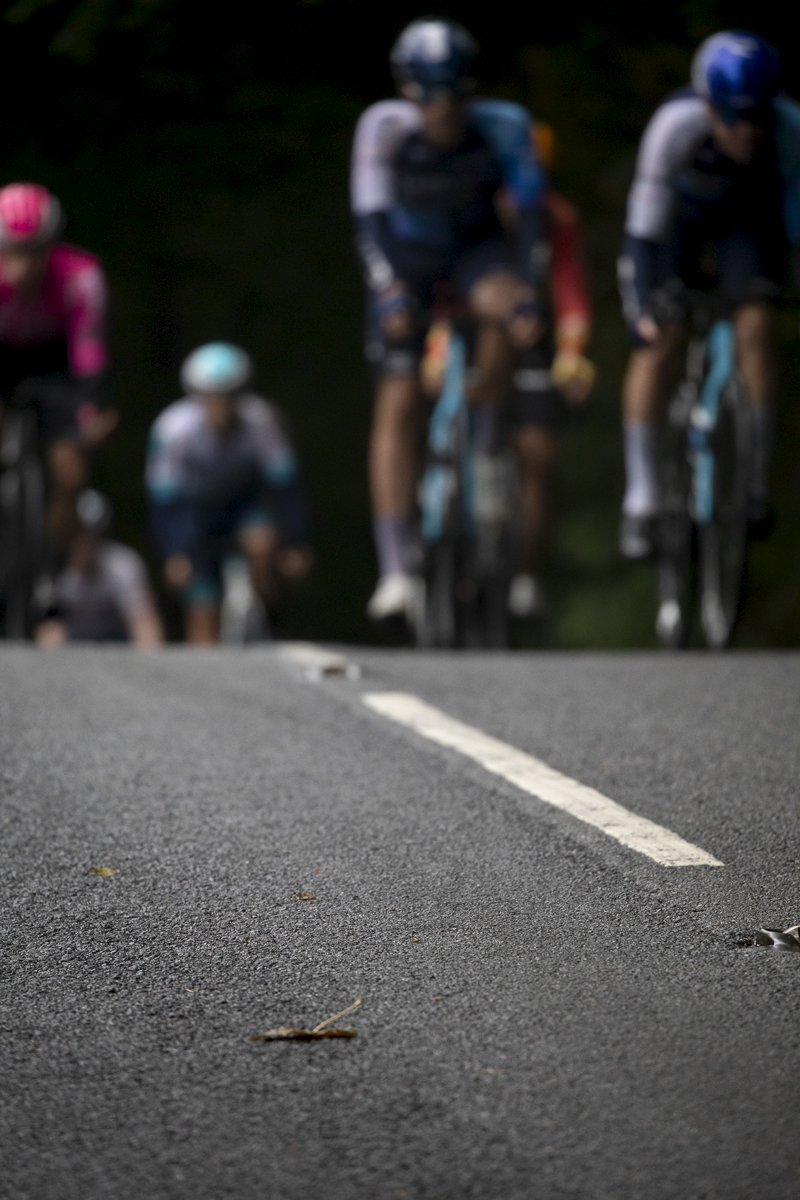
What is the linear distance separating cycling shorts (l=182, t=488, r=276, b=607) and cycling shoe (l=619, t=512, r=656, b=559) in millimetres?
3929

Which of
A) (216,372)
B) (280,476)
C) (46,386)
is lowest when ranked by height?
(280,476)

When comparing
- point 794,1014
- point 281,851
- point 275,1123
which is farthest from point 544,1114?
point 281,851

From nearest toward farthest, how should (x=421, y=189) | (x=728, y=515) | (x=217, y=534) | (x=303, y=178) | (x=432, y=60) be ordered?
1. (x=728, y=515)
2. (x=421, y=189)
3. (x=432, y=60)
4. (x=217, y=534)
5. (x=303, y=178)

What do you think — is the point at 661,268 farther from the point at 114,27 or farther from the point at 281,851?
the point at 281,851

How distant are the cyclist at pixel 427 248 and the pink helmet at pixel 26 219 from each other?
224 centimetres

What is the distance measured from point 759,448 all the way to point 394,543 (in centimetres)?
241

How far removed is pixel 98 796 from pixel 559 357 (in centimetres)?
824

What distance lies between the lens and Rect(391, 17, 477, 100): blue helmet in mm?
12289

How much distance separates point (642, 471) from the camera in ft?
36.9

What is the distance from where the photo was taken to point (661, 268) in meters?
11.5

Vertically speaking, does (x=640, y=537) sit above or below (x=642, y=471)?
below

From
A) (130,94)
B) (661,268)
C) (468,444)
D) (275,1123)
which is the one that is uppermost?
(130,94)

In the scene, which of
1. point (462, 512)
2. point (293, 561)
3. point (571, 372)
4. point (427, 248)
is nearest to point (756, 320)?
point (571, 372)

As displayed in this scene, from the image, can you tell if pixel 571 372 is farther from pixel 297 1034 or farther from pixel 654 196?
pixel 297 1034
